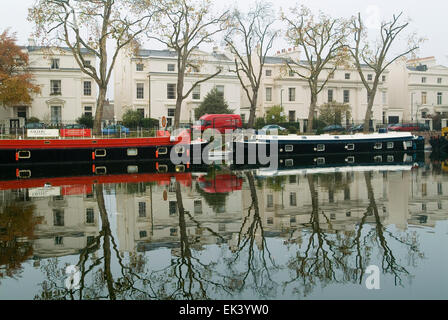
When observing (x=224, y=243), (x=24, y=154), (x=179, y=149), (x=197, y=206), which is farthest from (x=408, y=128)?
(x=224, y=243)

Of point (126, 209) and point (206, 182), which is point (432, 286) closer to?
point (126, 209)

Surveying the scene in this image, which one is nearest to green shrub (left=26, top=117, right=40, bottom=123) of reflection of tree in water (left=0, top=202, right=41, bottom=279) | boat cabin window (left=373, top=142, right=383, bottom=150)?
boat cabin window (left=373, top=142, right=383, bottom=150)

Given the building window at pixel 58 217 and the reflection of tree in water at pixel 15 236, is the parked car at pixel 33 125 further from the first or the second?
the building window at pixel 58 217

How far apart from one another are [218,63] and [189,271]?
49.9 metres

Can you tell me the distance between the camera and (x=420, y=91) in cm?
6969

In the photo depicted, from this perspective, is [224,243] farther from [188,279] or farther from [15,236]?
[15,236]

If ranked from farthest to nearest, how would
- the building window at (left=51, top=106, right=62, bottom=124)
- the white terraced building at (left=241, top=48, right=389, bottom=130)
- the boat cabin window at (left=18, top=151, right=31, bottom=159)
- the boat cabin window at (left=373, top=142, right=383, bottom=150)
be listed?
the white terraced building at (left=241, top=48, right=389, bottom=130) < the building window at (left=51, top=106, right=62, bottom=124) < the boat cabin window at (left=373, top=142, right=383, bottom=150) < the boat cabin window at (left=18, top=151, right=31, bottom=159)

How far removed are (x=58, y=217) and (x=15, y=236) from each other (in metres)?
2.25

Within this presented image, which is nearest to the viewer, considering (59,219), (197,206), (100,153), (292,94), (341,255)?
(341,255)

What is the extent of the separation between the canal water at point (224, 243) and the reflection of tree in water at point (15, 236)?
0.09 feet

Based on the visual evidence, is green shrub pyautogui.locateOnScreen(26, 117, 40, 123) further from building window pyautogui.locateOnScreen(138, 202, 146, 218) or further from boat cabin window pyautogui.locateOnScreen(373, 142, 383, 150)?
building window pyautogui.locateOnScreen(138, 202, 146, 218)

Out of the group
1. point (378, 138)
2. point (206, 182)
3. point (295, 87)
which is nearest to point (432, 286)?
point (206, 182)

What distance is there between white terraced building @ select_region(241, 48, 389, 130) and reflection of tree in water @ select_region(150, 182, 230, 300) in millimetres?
51047

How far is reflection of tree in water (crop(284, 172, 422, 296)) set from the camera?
7.34 metres
